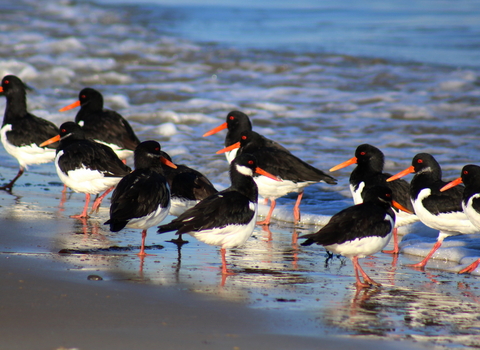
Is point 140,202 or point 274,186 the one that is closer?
point 140,202

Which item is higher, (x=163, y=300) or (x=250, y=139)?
(x=250, y=139)

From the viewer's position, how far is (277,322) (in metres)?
3.90

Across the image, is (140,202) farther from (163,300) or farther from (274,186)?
(274,186)

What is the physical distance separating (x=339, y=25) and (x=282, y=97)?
37.4ft

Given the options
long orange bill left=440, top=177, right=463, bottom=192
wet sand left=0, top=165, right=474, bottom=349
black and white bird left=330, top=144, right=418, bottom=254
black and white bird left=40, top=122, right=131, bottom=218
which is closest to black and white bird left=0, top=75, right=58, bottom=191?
black and white bird left=40, top=122, right=131, bottom=218

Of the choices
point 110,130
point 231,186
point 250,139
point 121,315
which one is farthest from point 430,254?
point 110,130

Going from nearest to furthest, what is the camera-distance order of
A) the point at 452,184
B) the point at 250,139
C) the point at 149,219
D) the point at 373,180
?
the point at 149,219, the point at 452,184, the point at 373,180, the point at 250,139

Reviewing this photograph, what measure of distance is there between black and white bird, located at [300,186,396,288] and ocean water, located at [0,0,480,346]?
252mm

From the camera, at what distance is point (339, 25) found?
24359 millimetres

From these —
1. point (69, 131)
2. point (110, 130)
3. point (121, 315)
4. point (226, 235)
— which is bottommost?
point (121, 315)

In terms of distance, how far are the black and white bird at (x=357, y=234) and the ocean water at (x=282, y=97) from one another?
0.25 meters

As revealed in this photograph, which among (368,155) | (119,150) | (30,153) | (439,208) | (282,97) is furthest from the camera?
(282,97)

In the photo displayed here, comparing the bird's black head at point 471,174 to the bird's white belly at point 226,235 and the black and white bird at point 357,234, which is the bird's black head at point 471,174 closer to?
the black and white bird at point 357,234

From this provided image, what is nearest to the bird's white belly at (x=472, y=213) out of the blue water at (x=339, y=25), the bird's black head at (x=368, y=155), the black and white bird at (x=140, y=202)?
the bird's black head at (x=368, y=155)
